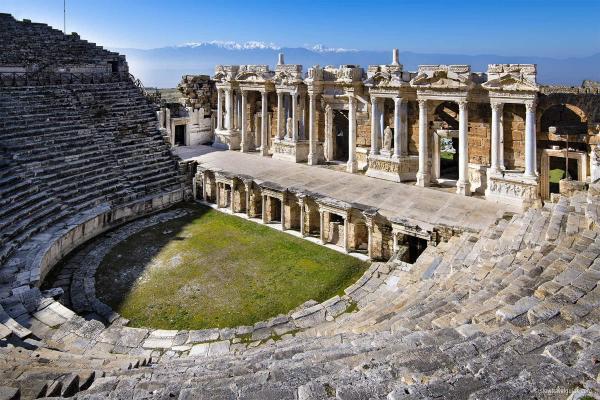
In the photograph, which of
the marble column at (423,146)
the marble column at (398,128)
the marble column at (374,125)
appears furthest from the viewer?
the marble column at (374,125)

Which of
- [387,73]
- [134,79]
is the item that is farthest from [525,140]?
[134,79]

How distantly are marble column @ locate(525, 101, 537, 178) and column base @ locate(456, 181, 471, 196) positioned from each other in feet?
6.57

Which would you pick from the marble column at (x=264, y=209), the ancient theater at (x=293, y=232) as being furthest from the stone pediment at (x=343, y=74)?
the marble column at (x=264, y=209)

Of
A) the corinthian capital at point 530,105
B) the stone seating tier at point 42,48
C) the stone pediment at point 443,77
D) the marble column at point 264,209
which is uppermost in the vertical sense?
the stone seating tier at point 42,48

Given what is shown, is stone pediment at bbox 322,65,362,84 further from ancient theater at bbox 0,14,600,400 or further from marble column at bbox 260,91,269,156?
marble column at bbox 260,91,269,156

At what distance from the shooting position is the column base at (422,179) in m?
18.3

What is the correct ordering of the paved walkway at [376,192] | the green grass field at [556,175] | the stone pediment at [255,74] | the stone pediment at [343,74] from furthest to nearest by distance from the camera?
the stone pediment at [255,74] → the green grass field at [556,175] → the stone pediment at [343,74] → the paved walkway at [376,192]

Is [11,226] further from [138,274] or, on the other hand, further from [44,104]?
[44,104]

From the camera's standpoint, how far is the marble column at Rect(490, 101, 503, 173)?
16203 millimetres

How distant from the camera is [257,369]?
5805 mm

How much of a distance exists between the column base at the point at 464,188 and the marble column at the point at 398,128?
9.40 ft

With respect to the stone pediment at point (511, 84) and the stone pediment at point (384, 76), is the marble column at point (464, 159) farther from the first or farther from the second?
the stone pediment at point (384, 76)

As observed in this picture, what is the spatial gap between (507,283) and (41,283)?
437 inches

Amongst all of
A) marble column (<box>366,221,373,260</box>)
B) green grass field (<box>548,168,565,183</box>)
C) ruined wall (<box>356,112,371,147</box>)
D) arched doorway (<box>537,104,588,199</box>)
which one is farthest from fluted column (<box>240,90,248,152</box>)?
green grass field (<box>548,168,565,183</box>)
